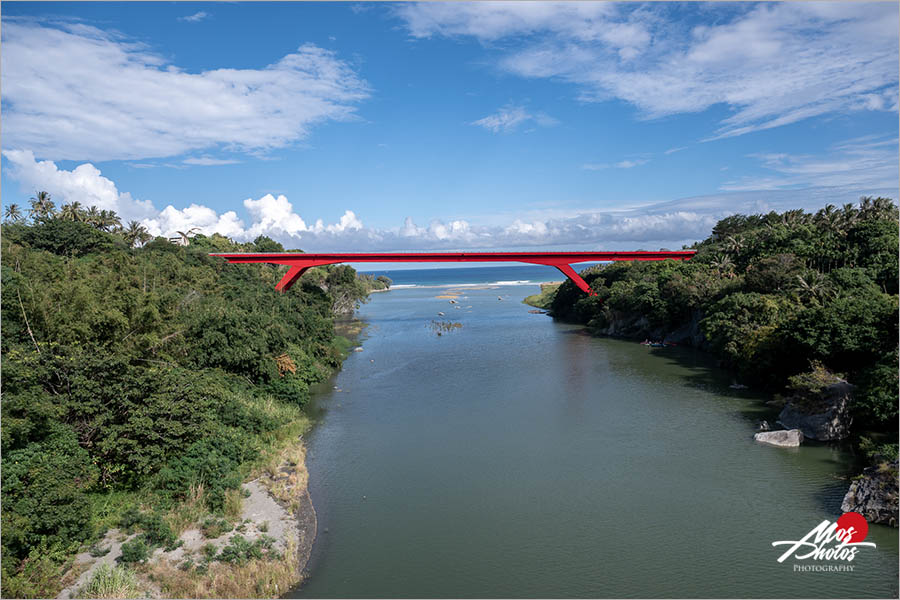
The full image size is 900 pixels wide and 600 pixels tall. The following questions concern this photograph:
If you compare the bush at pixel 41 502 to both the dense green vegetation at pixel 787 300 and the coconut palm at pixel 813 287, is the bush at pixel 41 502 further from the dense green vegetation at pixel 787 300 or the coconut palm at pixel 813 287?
the coconut palm at pixel 813 287

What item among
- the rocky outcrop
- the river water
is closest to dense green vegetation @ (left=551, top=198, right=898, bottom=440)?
the river water

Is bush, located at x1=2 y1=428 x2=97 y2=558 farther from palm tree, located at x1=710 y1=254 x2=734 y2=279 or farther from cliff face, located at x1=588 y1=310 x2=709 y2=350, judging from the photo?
palm tree, located at x1=710 y1=254 x2=734 y2=279

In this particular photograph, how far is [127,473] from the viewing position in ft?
50.9

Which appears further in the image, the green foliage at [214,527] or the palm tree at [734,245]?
the palm tree at [734,245]

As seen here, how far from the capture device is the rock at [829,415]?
2034 cm

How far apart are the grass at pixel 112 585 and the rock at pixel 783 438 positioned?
815 inches

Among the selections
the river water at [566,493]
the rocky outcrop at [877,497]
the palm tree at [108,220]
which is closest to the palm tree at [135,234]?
the palm tree at [108,220]

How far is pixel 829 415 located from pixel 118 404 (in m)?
24.2

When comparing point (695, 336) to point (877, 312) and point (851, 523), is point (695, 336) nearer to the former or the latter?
point (877, 312)

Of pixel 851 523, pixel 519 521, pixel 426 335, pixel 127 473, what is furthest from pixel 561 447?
pixel 426 335

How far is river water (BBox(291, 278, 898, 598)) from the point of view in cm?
1275

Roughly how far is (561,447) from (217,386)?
1286 centimetres

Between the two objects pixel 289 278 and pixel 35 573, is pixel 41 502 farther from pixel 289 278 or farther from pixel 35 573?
pixel 289 278

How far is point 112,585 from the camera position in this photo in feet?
36.4
